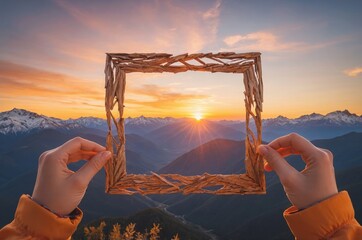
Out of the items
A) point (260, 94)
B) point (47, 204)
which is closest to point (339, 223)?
point (260, 94)

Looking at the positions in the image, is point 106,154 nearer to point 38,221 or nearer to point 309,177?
point 38,221

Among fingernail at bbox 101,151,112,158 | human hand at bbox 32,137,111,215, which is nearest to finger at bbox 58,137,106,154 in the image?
human hand at bbox 32,137,111,215

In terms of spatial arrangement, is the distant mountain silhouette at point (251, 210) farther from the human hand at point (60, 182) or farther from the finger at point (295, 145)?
the human hand at point (60, 182)

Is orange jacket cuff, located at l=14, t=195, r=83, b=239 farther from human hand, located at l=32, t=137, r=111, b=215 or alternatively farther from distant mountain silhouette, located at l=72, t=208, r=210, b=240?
distant mountain silhouette, located at l=72, t=208, r=210, b=240

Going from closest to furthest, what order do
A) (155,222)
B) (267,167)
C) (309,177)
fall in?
(309,177) < (267,167) < (155,222)

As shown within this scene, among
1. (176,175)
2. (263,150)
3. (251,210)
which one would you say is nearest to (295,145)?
(263,150)

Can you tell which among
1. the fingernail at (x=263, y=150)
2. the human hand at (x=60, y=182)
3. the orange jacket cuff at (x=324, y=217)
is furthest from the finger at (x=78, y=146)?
the orange jacket cuff at (x=324, y=217)
